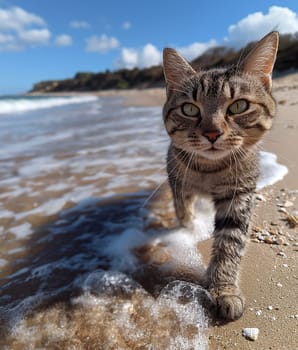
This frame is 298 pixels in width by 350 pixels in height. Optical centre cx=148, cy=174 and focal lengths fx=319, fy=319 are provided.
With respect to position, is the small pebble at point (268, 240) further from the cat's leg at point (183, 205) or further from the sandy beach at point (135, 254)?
the cat's leg at point (183, 205)

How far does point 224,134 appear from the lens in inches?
70.0

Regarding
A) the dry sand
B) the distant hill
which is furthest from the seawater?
the distant hill

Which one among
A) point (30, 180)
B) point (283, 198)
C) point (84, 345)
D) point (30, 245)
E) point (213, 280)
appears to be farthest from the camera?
point (30, 180)

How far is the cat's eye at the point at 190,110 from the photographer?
197cm

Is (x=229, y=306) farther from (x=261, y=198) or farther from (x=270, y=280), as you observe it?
(x=261, y=198)

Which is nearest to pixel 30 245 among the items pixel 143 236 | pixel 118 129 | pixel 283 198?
pixel 143 236

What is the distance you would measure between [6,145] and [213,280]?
16.7ft

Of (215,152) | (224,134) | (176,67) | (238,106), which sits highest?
(176,67)

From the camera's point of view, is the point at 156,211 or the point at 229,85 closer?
the point at 229,85

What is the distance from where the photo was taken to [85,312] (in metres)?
1.64

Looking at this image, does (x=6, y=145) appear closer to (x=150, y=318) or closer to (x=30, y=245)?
(x=30, y=245)

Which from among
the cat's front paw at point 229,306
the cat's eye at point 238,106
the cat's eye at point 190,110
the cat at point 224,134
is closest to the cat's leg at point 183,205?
the cat at point 224,134

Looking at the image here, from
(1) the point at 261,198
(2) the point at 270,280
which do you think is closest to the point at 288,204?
(1) the point at 261,198

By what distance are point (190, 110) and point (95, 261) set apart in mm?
1188
